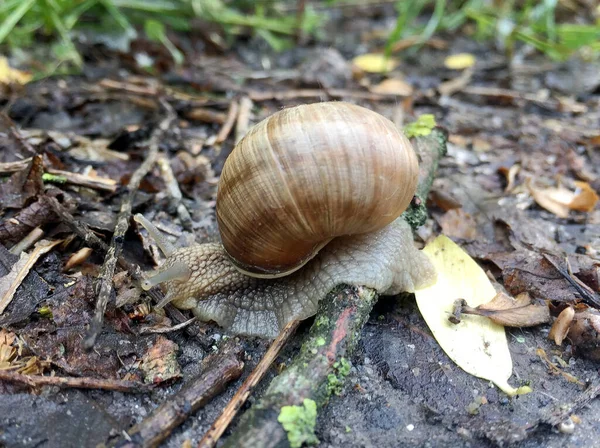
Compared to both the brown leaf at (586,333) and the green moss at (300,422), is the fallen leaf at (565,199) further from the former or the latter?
the green moss at (300,422)

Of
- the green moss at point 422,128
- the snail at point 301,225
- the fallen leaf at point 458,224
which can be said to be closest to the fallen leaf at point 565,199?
the fallen leaf at point 458,224

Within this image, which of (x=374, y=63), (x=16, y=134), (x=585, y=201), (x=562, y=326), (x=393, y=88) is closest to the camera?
(x=562, y=326)

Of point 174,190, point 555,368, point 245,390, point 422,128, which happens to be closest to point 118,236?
point 174,190

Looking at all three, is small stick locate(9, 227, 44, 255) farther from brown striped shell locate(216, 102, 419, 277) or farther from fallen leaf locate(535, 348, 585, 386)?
fallen leaf locate(535, 348, 585, 386)

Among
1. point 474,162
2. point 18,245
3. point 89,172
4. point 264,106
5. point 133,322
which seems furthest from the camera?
point 264,106

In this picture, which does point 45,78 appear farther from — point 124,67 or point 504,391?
point 504,391

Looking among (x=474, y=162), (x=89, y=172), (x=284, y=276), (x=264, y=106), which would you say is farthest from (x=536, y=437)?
(x=264, y=106)

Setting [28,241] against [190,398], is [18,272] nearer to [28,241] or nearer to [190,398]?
[28,241]
